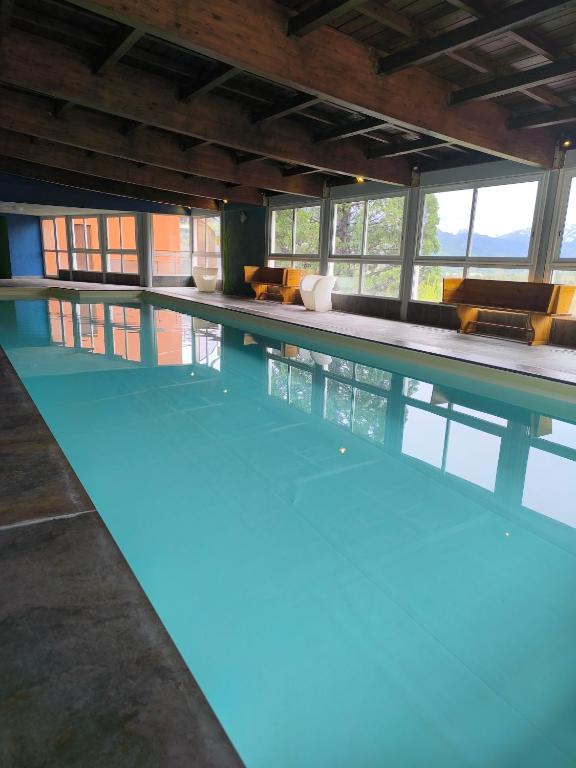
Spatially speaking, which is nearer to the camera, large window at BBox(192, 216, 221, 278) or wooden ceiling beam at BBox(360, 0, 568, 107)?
wooden ceiling beam at BBox(360, 0, 568, 107)

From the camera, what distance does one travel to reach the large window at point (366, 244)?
27.0 feet

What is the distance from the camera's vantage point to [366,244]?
8453mm

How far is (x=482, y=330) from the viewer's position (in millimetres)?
6758

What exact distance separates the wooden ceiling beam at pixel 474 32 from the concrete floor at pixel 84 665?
3.58m

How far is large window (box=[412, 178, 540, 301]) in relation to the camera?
623 centimetres

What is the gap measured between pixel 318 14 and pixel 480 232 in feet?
14.1

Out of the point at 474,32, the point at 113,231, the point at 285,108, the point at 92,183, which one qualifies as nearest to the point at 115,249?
the point at 113,231

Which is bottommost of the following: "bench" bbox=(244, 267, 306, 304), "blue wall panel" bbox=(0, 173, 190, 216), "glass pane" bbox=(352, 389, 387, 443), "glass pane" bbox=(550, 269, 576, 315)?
"glass pane" bbox=(352, 389, 387, 443)

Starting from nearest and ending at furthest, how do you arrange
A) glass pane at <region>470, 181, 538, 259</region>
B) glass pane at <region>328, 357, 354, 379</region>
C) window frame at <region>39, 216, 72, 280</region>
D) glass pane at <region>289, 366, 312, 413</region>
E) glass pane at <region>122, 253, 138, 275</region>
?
glass pane at <region>289, 366, 312, 413</region> → glass pane at <region>328, 357, 354, 379</region> → glass pane at <region>470, 181, 538, 259</region> → glass pane at <region>122, 253, 138, 275</region> → window frame at <region>39, 216, 72, 280</region>

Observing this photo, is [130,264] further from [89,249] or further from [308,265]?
[308,265]

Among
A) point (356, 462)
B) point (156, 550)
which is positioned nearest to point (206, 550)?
point (156, 550)

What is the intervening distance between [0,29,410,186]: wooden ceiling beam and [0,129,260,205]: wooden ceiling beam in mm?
3631

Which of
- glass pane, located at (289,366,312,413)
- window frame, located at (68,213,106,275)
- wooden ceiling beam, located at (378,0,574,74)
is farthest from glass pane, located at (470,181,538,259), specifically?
window frame, located at (68,213,106,275)

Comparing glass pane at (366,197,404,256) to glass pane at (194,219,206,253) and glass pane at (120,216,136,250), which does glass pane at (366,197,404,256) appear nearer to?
glass pane at (194,219,206,253)
